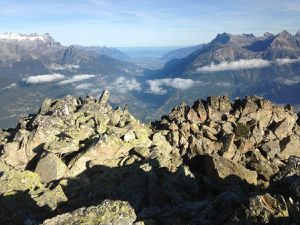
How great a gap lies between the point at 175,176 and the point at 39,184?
51.1 ft

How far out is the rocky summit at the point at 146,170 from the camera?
1294 inches

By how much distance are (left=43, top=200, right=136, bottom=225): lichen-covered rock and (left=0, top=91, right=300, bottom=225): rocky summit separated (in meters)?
0.07

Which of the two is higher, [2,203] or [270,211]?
[270,211]

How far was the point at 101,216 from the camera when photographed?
1135 inches

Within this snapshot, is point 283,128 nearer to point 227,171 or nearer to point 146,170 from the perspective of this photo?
point 227,171

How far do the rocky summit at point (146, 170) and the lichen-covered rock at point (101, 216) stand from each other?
7 centimetres

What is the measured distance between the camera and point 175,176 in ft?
161

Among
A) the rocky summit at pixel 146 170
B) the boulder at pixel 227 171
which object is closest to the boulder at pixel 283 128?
the rocky summit at pixel 146 170

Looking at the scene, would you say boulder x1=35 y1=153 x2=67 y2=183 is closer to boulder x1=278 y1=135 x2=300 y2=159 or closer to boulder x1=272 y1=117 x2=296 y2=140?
boulder x1=278 y1=135 x2=300 y2=159

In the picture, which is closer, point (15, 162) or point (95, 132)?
point (15, 162)

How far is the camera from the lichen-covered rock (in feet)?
93.7

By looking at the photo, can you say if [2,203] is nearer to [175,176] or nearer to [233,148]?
[175,176]

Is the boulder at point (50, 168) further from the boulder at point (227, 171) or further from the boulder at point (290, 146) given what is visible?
the boulder at point (290, 146)

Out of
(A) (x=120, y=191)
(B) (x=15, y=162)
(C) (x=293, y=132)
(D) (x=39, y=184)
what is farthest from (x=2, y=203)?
(C) (x=293, y=132)
